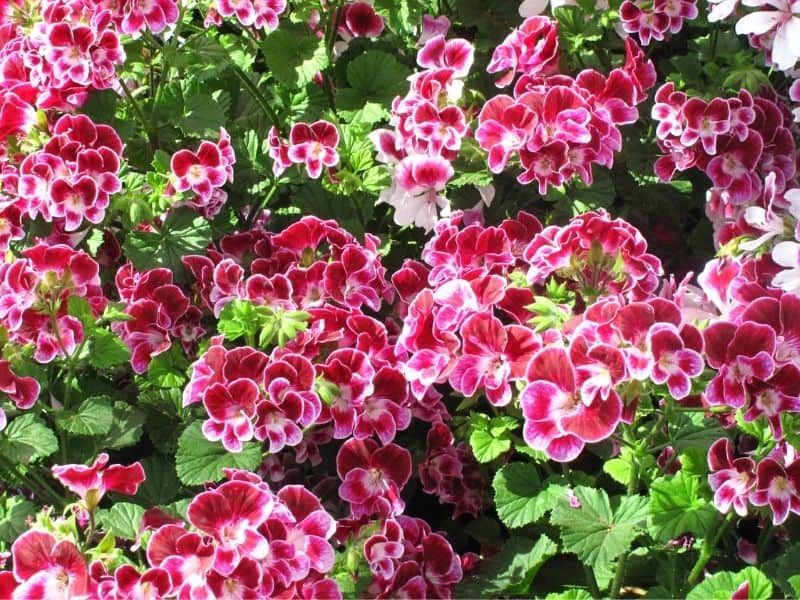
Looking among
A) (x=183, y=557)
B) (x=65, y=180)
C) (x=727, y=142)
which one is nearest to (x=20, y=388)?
(x=65, y=180)

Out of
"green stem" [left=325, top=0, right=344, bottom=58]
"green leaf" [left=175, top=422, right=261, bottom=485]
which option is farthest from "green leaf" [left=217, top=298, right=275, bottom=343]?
"green stem" [left=325, top=0, right=344, bottom=58]

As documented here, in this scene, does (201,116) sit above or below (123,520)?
above

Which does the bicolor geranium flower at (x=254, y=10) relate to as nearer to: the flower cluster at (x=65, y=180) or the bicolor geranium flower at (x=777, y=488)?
the flower cluster at (x=65, y=180)

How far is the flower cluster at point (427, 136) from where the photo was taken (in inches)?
79.6

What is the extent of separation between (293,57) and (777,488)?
1.40 metres

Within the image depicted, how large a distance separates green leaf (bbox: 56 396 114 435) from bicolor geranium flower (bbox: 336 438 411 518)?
1.32 feet

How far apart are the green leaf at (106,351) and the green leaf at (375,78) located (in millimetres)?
782

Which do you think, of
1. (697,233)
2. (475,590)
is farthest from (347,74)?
(475,590)

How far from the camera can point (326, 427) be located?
1914mm

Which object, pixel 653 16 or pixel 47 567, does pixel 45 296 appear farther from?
pixel 653 16

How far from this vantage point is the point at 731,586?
149 cm

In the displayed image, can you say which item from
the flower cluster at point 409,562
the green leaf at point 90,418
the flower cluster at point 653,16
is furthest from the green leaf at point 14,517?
the flower cluster at point 653,16

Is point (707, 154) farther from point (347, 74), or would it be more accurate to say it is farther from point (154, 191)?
point (154, 191)

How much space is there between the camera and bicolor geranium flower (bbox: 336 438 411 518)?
1.79m
